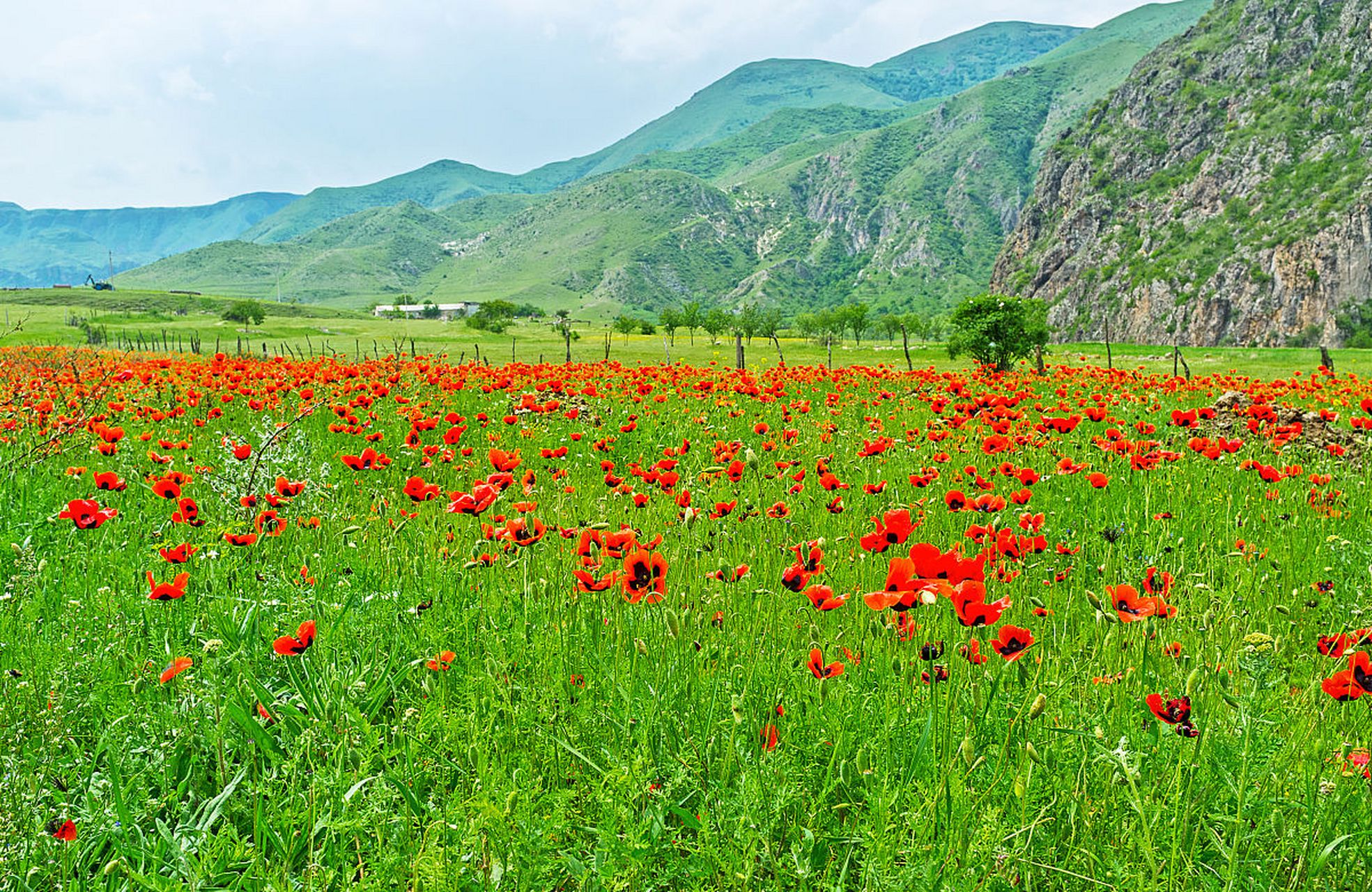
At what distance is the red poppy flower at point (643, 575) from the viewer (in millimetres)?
2352

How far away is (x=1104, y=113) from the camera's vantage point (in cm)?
16762

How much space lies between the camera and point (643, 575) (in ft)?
7.91

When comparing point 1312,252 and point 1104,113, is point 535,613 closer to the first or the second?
point 1312,252

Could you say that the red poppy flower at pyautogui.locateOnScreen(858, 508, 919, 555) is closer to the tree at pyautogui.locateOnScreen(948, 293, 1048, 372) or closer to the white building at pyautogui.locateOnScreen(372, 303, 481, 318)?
the tree at pyautogui.locateOnScreen(948, 293, 1048, 372)

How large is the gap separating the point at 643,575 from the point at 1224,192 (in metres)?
167

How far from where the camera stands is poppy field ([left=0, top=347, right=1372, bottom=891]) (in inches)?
72.0

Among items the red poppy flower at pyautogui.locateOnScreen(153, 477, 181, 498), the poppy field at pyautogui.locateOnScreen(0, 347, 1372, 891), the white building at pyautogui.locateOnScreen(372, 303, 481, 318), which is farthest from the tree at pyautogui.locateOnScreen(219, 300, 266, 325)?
the poppy field at pyautogui.locateOnScreen(0, 347, 1372, 891)

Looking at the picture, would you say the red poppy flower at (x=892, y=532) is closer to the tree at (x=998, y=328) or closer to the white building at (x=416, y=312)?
the tree at (x=998, y=328)

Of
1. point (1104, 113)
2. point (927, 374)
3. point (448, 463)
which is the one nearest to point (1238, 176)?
point (1104, 113)

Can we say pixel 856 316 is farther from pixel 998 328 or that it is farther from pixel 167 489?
pixel 167 489

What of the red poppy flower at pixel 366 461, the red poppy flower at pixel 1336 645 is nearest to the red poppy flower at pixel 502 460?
the red poppy flower at pixel 366 461

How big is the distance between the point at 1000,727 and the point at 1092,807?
0.35 metres

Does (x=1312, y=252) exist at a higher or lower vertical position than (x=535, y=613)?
higher

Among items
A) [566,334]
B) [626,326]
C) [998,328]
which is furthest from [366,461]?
[626,326]
